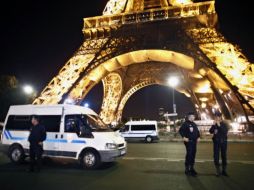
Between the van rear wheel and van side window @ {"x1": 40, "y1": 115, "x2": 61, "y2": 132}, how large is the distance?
1352mm

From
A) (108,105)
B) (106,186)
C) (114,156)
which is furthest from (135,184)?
(108,105)

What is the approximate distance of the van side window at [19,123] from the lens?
9906 millimetres

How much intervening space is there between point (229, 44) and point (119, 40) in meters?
10.4

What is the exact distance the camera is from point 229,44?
22234 millimetres

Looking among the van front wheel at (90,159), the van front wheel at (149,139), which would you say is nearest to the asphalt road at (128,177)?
the van front wheel at (90,159)

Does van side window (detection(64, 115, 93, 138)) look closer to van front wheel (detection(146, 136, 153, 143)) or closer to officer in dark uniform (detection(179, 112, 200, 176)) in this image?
officer in dark uniform (detection(179, 112, 200, 176))

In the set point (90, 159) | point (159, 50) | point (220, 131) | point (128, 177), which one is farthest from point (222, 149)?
point (159, 50)

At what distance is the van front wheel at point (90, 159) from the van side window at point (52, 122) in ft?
4.63

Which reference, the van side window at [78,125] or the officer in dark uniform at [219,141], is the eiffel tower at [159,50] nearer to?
the officer in dark uniform at [219,141]

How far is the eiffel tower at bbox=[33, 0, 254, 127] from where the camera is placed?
70.3 feet

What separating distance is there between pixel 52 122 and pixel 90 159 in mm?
2076

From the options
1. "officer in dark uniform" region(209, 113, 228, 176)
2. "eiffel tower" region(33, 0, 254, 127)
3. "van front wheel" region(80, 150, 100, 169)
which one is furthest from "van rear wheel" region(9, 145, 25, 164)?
"eiffel tower" region(33, 0, 254, 127)

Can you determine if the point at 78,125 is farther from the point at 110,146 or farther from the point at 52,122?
the point at 110,146

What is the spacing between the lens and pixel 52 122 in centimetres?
951
